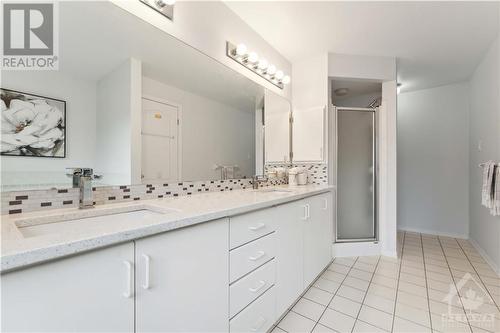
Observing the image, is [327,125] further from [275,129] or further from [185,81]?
[185,81]

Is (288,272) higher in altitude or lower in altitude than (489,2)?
lower

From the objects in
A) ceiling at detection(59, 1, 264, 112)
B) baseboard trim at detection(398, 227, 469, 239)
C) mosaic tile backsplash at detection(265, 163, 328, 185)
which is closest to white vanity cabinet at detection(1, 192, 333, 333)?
ceiling at detection(59, 1, 264, 112)

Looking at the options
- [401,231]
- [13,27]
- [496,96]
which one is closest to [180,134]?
[13,27]

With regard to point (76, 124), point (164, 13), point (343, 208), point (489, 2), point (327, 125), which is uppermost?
point (489, 2)

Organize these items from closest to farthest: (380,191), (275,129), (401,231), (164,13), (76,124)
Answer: (76,124) → (164,13) → (275,129) → (380,191) → (401,231)

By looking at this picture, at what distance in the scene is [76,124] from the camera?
1034mm

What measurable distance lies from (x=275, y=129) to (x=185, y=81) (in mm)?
1276

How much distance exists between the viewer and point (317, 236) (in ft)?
6.61

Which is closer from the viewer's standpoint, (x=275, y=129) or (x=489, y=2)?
(x=489, y=2)

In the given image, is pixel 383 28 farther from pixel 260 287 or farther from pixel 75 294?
pixel 75 294

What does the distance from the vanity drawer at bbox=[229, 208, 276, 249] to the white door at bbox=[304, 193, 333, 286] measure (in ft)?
1.94

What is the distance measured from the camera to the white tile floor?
1472 mm

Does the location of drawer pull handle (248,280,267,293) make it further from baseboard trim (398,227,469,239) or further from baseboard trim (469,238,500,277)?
baseboard trim (398,227,469,239)

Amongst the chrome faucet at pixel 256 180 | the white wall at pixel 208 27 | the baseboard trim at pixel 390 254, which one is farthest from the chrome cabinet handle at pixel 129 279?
the baseboard trim at pixel 390 254
